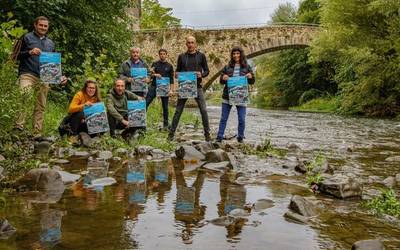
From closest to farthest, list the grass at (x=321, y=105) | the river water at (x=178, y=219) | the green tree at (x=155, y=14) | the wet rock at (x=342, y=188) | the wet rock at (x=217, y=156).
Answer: the river water at (x=178, y=219) < the wet rock at (x=342, y=188) < the wet rock at (x=217, y=156) < the grass at (x=321, y=105) < the green tree at (x=155, y=14)

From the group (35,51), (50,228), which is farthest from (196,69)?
(50,228)

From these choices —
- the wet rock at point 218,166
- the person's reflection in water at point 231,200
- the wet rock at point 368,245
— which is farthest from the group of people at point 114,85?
the wet rock at point 368,245

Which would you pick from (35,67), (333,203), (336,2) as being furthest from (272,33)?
(333,203)

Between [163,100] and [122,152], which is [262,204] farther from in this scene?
[163,100]

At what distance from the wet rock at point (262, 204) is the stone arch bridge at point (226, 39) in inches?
1198

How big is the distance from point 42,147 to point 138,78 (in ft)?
12.1

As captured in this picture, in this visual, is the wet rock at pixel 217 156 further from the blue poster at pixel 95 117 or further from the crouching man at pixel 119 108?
the crouching man at pixel 119 108

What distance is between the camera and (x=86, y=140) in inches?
270

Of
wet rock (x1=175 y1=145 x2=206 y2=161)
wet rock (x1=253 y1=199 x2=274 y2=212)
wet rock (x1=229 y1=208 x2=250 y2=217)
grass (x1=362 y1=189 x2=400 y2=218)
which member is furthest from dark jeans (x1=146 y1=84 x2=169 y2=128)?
wet rock (x1=229 y1=208 x2=250 y2=217)

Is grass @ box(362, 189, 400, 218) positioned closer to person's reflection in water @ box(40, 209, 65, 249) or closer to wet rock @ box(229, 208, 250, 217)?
wet rock @ box(229, 208, 250, 217)

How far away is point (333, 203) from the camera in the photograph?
157 inches

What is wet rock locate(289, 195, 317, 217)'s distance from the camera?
11.5 feet

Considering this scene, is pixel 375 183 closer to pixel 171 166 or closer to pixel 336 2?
pixel 171 166

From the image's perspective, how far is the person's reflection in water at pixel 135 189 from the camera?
3463 mm
